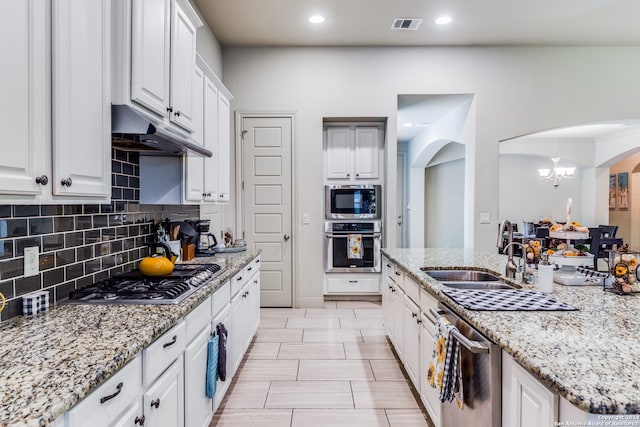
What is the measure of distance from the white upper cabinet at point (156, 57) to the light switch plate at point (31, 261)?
2.35 feet

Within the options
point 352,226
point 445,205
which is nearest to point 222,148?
point 352,226

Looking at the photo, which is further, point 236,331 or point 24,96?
point 236,331

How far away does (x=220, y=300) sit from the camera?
2.37m

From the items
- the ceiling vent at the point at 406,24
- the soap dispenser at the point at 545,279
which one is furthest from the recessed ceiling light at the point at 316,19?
the soap dispenser at the point at 545,279

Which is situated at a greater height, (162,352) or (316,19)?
(316,19)

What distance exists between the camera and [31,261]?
1.58 metres

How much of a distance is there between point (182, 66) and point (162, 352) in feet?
5.63

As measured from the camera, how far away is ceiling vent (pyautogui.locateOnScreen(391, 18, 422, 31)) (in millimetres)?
4051

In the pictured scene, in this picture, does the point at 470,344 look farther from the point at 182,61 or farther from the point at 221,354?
the point at 182,61

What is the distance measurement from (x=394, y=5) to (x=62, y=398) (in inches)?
158

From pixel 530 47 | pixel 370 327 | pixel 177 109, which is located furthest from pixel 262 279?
pixel 530 47

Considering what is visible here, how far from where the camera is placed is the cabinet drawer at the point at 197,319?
1795mm

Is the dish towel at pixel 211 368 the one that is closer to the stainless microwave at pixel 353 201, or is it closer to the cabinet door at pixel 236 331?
the cabinet door at pixel 236 331

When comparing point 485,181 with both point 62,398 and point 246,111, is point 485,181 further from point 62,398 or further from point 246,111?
point 62,398
